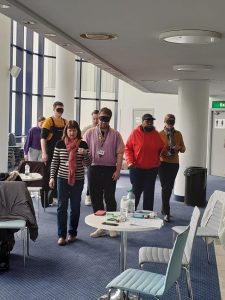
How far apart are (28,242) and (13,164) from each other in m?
6.88

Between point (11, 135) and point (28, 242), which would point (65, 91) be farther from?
point (28, 242)

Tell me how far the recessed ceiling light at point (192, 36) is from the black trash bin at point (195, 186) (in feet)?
13.2

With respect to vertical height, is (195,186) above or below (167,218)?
above

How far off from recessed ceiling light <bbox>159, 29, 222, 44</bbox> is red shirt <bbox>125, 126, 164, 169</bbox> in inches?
67.9

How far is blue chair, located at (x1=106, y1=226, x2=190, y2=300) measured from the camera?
2.82m

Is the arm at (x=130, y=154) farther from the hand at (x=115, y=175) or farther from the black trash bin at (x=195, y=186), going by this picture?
the black trash bin at (x=195, y=186)

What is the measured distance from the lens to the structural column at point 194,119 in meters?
8.55

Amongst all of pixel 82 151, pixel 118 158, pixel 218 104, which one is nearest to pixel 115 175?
pixel 118 158

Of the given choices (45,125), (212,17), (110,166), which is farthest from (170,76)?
(212,17)

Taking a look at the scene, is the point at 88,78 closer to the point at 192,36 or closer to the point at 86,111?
the point at 86,111

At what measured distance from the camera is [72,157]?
518 cm

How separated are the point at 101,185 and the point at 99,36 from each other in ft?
6.05

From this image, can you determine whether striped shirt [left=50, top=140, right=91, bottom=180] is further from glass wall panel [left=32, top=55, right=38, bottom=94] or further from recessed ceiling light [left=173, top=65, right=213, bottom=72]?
glass wall panel [left=32, top=55, right=38, bottom=94]

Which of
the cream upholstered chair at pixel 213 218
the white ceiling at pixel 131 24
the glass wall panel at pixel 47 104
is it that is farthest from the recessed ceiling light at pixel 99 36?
the glass wall panel at pixel 47 104
